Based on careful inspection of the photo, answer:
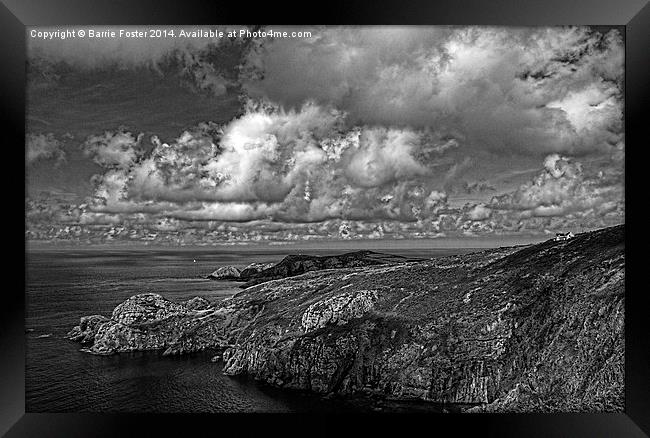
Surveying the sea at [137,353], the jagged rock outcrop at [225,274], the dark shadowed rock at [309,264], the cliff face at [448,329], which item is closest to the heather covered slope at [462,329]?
the cliff face at [448,329]

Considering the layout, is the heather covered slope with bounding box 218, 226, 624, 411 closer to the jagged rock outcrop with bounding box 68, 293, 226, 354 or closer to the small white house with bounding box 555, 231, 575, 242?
the small white house with bounding box 555, 231, 575, 242

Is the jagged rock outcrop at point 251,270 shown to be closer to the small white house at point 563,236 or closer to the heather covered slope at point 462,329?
the heather covered slope at point 462,329

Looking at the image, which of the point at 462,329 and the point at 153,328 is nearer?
the point at 462,329

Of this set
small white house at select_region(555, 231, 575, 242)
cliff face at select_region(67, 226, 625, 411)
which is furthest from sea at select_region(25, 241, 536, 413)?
small white house at select_region(555, 231, 575, 242)

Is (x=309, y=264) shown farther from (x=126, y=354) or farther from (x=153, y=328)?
(x=126, y=354)

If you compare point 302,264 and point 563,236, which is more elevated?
point 563,236
